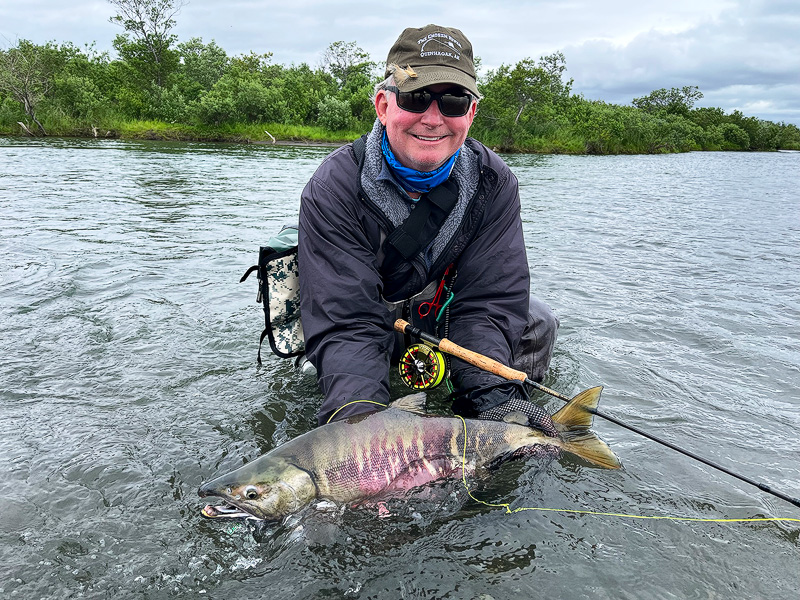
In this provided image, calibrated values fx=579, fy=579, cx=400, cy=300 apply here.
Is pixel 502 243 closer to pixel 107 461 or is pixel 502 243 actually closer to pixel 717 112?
pixel 107 461

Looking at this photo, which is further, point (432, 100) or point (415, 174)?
point (415, 174)

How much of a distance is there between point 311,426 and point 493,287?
141 cm

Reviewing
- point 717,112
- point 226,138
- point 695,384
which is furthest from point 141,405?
point 717,112

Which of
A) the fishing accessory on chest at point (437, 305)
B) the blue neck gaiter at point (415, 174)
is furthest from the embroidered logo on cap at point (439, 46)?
the fishing accessory on chest at point (437, 305)

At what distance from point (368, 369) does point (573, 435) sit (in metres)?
1.06

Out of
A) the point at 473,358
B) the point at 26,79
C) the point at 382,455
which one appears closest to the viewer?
the point at 382,455

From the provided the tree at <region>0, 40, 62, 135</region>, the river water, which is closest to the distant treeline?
the tree at <region>0, 40, 62, 135</region>

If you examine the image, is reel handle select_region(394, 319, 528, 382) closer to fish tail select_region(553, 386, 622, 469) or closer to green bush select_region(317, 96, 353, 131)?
Result: fish tail select_region(553, 386, 622, 469)

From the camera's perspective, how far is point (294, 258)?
3.66 metres

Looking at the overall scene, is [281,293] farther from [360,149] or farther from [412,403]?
[412,403]

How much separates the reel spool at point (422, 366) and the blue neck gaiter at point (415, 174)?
0.95m

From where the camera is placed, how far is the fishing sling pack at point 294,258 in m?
3.37

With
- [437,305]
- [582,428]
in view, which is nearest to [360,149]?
[437,305]

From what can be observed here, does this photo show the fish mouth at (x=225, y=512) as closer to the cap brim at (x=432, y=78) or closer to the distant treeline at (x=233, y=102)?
the cap brim at (x=432, y=78)
